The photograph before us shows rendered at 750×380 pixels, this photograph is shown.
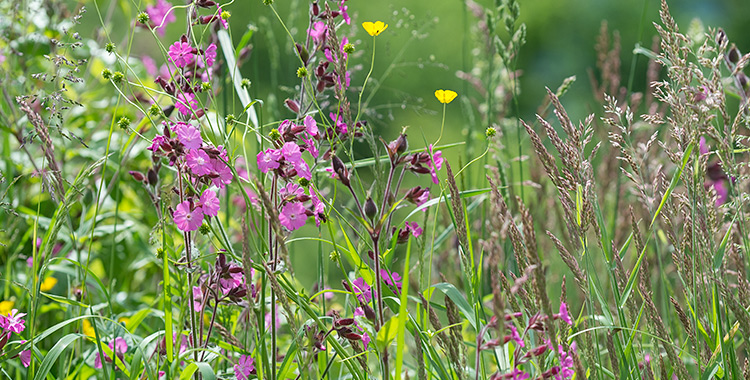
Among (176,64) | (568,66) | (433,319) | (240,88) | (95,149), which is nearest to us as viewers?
(433,319)

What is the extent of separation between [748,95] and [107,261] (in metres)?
1.73

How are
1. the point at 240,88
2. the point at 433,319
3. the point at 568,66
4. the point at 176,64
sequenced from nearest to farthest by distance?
1. the point at 433,319
2. the point at 176,64
3. the point at 240,88
4. the point at 568,66

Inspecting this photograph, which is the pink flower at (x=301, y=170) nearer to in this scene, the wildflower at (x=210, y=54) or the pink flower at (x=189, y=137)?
the pink flower at (x=189, y=137)

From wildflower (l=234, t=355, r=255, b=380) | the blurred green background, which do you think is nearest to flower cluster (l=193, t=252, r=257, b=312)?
wildflower (l=234, t=355, r=255, b=380)

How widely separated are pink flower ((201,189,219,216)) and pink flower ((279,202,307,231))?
3.7 inches

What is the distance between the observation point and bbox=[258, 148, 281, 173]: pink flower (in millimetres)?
894

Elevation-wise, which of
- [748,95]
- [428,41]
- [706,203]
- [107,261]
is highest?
[428,41]

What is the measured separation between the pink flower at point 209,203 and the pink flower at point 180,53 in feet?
0.81

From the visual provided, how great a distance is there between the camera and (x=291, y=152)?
900 millimetres

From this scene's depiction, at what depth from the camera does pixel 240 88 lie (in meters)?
1.14

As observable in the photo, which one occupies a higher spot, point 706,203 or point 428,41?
point 428,41

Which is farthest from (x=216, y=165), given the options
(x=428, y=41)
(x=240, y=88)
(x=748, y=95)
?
(x=428, y=41)

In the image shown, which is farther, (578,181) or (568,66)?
(568,66)

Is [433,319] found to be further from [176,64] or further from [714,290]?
[176,64]
